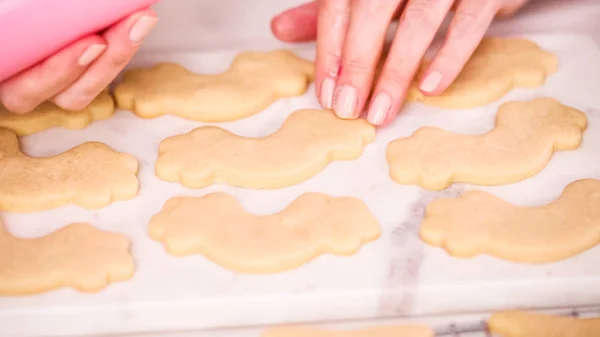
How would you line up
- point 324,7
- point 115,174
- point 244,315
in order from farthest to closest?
1. point 324,7
2. point 115,174
3. point 244,315

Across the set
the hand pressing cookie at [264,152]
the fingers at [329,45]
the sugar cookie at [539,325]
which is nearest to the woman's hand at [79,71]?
the hand pressing cookie at [264,152]

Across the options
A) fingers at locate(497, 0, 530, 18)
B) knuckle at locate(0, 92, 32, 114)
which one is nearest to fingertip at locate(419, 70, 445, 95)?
fingers at locate(497, 0, 530, 18)

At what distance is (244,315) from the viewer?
0.68m

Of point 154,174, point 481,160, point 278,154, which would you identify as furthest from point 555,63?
point 154,174

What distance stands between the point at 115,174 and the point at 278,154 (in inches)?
7.2

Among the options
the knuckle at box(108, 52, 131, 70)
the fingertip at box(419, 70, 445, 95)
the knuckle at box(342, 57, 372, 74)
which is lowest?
the fingertip at box(419, 70, 445, 95)

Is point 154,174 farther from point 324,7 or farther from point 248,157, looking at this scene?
point 324,7

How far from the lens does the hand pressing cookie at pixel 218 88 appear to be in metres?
0.89

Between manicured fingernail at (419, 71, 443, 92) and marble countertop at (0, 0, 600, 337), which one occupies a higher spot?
manicured fingernail at (419, 71, 443, 92)

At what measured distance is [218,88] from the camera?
0.92m

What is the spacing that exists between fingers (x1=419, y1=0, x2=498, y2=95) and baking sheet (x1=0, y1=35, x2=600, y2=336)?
15 cm

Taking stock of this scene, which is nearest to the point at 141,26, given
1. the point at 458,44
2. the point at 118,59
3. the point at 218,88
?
the point at 118,59

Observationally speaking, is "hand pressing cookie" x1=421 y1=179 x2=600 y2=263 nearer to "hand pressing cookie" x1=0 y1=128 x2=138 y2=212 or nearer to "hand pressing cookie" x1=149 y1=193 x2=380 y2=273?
"hand pressing cookie" x1=149 y1=193 x2=380 y2=273

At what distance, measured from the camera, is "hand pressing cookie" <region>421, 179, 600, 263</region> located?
0.71m
